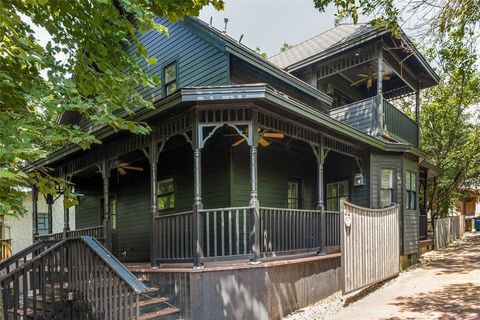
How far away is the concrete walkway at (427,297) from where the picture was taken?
A: 21.3ft

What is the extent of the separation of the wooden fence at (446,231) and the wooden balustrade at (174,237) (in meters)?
12.5

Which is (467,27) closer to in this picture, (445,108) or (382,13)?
(382,13)

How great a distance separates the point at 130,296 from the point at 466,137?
830 inches

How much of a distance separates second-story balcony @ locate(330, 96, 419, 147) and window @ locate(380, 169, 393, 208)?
1.18 meters

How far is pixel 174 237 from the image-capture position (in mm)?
7488

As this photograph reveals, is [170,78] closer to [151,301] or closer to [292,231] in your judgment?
[292,231]

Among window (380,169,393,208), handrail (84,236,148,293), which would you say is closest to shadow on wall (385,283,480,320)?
window (380,169,393,208)

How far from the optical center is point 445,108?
2041 cm

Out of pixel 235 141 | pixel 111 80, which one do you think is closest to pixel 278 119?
pixel 235 141

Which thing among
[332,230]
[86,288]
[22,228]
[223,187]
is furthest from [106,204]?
[22,228]

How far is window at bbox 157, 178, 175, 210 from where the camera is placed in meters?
10.8

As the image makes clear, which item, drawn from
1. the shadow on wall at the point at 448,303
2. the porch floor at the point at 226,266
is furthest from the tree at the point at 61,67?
the shadow on wall at the point at 448,303

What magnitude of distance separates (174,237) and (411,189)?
8.61m

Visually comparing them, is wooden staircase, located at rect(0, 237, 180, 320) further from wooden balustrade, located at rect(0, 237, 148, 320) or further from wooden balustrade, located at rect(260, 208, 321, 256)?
wooden balustrade, located at rect(260, 208, 321, 256)
